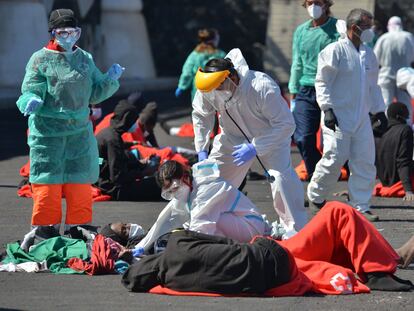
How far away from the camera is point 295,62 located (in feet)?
39.3

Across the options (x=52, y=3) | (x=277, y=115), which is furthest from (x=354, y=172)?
(x=52, y=3)

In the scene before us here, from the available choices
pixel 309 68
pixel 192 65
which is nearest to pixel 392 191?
pixel 309 68

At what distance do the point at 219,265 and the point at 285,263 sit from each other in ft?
1.22

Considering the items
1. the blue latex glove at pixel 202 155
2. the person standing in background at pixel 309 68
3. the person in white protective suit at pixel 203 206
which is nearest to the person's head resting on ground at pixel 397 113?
the person standing in background at pixel 309 68

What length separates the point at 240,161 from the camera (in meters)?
8.50

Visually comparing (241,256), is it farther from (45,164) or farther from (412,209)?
(412,209)

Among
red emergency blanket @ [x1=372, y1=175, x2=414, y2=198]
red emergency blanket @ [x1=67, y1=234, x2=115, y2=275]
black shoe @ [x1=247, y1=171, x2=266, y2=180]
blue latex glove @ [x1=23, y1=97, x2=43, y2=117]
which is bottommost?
black shoe @ [x1=247, y1=171, x2=266, y2=180]

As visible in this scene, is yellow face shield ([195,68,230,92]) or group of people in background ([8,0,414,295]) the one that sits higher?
yellow face shield ([195,68,230,92])

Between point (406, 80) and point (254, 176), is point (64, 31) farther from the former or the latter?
point (406, 80)

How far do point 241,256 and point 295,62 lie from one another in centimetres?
523

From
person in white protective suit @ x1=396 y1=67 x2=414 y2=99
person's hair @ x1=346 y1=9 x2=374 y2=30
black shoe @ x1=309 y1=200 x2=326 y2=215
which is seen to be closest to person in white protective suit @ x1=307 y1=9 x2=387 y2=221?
person's hair @ x1=346 y1=9 x2=374 y2=30

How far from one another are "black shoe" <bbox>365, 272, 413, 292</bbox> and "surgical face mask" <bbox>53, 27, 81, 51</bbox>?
9.49ft

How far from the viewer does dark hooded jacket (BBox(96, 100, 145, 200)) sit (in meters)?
11.2

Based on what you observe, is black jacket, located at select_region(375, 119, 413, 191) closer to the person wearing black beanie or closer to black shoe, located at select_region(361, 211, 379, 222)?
the person wearing black beanie
